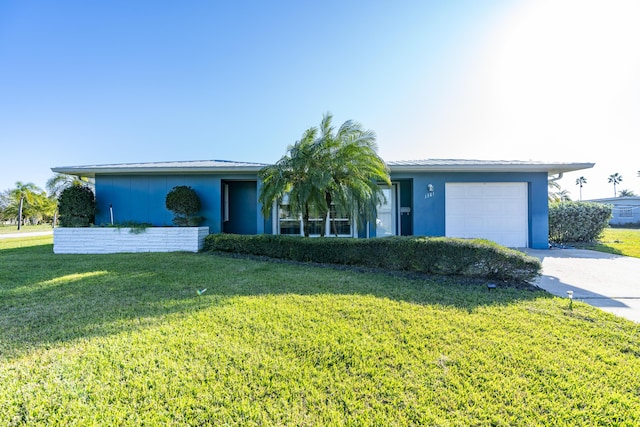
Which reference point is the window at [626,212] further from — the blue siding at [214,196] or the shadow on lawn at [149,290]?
the shadow on lawn at [149,290]

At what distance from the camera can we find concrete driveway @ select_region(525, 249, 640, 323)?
440 centimetres

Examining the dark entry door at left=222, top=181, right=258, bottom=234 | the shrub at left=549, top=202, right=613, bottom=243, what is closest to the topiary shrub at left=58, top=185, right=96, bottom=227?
the dark entry door at left=222, top=181, right=258, bottom=234

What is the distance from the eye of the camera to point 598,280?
5.80m

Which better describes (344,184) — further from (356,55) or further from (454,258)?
(356,55)

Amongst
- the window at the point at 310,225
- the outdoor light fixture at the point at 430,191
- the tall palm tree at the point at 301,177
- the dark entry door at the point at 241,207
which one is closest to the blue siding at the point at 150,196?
the window at the point at 310,225

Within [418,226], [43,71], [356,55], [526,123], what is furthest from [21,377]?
[526,123]

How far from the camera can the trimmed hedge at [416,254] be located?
5.39m

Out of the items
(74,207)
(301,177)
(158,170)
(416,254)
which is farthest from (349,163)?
(74,207)

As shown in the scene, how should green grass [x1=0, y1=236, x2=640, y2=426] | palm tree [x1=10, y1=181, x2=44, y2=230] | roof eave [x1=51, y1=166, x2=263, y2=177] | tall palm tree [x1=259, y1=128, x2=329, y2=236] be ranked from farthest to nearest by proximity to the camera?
palm tree [x1=10, y1=181, x2=44, y2=230]
roof eave [x1=51, y1=166, x2=263, y2=177]
tall palm tree [x1=259, y1=128, x2=329, y2=236]
green grass [x1=0, y1=236, x2=640, y2=426]

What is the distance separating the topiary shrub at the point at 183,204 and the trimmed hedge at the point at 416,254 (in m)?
3.44

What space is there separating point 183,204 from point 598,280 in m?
12.2

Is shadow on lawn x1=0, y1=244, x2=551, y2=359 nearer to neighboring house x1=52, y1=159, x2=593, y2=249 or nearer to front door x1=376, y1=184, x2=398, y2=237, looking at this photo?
neighboring house x1=52, y1=159, x2=593, y2=249

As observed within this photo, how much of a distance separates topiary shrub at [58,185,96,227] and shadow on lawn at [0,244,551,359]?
2.85 meters

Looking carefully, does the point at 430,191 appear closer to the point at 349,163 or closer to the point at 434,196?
the point at 434,196
